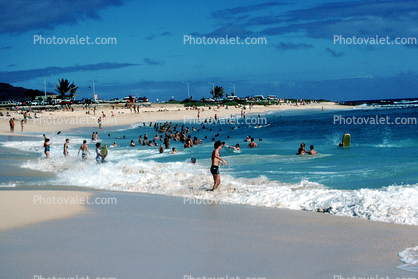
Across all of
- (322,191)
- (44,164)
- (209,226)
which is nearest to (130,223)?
(209,226)

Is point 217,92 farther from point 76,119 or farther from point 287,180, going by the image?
point 287,180

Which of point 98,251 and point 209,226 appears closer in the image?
point 98,251

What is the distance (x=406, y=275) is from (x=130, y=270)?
3454 millimetres

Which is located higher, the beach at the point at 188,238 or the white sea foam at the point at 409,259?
the beach at the point at 188,238

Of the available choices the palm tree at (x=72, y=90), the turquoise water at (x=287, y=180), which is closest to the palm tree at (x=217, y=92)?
the palm tree at (x=72, y=90)

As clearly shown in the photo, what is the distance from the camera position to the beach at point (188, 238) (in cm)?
509

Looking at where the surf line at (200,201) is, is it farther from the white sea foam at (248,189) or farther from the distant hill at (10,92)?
the distant hill at (10,92)

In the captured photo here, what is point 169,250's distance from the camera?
5844mm

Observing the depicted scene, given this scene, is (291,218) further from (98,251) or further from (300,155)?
(300,155)

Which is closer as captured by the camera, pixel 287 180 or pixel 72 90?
pixel 287 180

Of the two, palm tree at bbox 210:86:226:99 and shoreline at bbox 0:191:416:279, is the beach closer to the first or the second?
shoreline at bbox 0:191:416:279

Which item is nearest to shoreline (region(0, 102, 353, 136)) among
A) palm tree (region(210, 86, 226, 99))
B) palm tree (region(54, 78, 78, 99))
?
palm tree (region(54, 78, 78, 99))

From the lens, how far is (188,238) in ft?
21.3

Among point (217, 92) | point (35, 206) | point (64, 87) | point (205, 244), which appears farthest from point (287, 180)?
point (217, 92)
